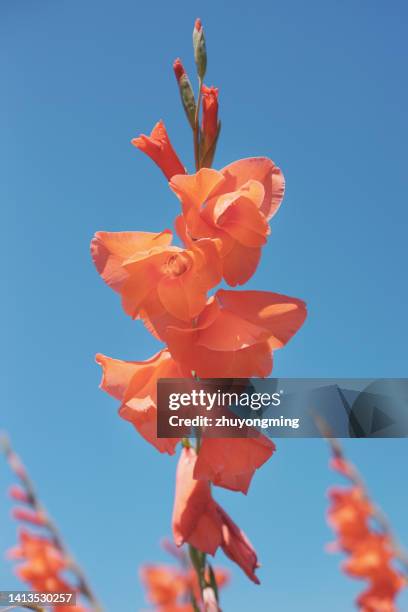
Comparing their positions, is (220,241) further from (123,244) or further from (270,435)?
(270,435)

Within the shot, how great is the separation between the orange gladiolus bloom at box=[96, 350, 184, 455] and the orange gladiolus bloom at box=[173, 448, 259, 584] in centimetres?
7

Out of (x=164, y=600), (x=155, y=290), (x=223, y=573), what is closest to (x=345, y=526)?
(x=223, y=573)

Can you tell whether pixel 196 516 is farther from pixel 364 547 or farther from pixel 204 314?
pixel 364 547

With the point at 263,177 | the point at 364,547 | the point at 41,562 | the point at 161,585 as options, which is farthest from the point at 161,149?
the point at 364,547

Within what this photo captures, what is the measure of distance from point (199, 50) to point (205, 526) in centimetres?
87

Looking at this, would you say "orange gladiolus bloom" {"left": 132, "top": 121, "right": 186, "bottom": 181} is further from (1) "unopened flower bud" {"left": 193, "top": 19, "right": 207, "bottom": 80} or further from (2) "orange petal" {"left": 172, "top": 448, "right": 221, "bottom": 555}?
(2) "orange petal" {"left": 172, "top": 448, "right": 221, "bottom": 555}

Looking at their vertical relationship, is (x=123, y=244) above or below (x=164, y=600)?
above

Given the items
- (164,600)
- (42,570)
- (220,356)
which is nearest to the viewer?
(220,356)

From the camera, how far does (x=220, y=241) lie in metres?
0.94

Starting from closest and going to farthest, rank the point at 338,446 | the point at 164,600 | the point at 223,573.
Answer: the point at 338,446 → the point at 164,600 → the point at 223,573

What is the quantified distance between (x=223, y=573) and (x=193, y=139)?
1664mm

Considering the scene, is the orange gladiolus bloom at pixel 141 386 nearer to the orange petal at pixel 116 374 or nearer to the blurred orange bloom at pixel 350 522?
the orange petal at pixel 116 374

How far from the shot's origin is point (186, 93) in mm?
1109

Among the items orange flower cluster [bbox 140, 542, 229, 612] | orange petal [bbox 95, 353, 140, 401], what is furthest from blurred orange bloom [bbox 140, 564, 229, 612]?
orange petal [bbox 95, 353, 140, 401]
